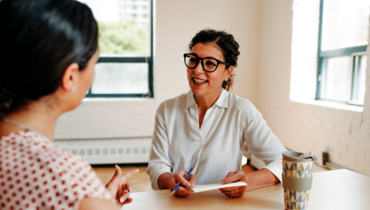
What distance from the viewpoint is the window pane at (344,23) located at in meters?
2.31

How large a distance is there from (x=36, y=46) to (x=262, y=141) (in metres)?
1.14

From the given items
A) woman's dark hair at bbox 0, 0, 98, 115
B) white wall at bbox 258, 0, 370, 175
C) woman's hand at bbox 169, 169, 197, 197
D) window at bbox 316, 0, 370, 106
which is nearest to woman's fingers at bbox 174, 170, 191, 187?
woman's hand at bbox 169, 169, 197, 197

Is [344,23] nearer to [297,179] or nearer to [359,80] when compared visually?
[359,80]

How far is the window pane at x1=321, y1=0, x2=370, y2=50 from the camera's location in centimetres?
231

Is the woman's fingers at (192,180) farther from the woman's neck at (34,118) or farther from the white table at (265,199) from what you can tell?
the woman's neck at (34,118)

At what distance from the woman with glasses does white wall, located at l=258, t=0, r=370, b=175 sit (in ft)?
3.65

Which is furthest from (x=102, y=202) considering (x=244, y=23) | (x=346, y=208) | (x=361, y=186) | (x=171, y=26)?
(x=244, y=23)

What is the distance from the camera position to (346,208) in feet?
3.20

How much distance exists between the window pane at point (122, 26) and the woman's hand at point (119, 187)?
301cm

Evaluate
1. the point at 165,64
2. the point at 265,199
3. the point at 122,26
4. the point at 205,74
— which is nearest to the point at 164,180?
the point at 265,199

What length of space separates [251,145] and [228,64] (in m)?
0.44

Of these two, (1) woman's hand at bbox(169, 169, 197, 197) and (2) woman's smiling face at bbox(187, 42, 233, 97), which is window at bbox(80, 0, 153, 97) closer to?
(2) woman's smiling face at bbox(187, 42, 233, 97)

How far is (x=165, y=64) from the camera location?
3555 millimetres

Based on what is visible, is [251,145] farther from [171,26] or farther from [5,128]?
[171,26]
